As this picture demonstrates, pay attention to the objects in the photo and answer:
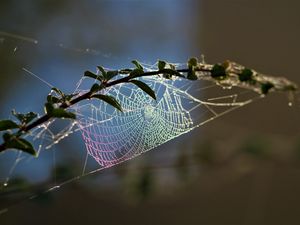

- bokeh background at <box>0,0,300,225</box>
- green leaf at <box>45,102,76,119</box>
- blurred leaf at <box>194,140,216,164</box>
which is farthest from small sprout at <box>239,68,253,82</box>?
blurred leaf at <box>194,140,216,164</box>

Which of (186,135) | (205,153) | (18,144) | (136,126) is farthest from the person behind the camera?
(186,135)

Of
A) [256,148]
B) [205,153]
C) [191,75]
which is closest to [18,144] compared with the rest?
[191,75]

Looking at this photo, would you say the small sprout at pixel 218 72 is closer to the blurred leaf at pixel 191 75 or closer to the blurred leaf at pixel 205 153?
the blurred leaf at pixel 191 75

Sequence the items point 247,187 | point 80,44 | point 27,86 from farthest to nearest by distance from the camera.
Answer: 1. point 247,187
2. point 80,44
3. point 27,86

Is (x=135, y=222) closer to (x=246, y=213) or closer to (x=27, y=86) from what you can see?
(x=246, y=213)

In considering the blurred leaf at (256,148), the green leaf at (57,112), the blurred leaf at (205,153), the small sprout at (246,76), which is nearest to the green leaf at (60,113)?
the green leaf at (57,112)

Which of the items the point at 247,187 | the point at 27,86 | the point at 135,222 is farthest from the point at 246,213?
the point at 27,86

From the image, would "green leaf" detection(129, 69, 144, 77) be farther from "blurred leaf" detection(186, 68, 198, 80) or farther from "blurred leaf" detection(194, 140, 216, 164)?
"blurred leaf" detection(194, 140, 216, 164)

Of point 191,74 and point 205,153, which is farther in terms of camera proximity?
point 205,153

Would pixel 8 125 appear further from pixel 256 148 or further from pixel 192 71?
pixel 256 148
